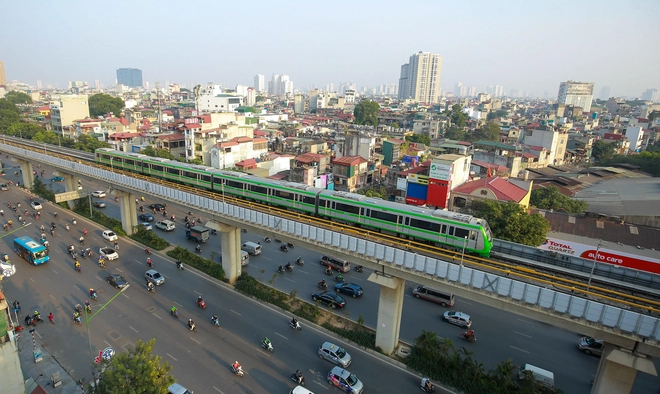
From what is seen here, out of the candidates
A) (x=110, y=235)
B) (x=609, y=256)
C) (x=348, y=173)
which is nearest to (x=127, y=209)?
(x=110, y=235)

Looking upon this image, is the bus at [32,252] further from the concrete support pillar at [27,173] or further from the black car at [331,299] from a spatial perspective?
A: the concrete support pillar at [27,173]

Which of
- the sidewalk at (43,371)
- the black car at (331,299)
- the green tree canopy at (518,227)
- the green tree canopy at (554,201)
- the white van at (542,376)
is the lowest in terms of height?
the sidewalk at (43,371)

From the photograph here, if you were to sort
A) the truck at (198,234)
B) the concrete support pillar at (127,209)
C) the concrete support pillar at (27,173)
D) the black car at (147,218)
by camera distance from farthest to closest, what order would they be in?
the concrete support pillar at (27,173)
the black car at (147,218)
the concrete support pillar at (127,209)
the truck at (198,234)

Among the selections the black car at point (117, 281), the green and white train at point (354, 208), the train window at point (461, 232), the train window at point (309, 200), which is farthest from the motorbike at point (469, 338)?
the black car at point (117, 281)

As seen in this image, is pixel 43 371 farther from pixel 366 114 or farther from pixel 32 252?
pixel 366 114

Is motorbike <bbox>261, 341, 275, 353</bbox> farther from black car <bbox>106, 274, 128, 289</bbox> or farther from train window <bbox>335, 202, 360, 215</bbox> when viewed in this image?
black car <bbox>106, 274, 128, 289</bbox>

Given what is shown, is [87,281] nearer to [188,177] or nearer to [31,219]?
[188,177]

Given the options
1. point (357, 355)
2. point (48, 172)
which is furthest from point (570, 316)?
point (48, 172)
